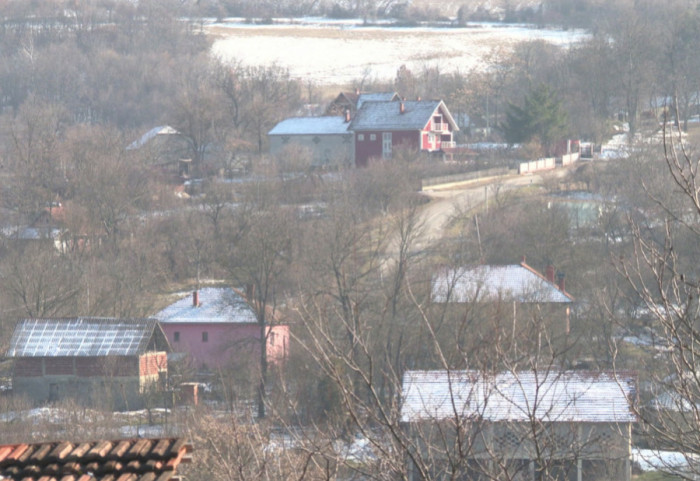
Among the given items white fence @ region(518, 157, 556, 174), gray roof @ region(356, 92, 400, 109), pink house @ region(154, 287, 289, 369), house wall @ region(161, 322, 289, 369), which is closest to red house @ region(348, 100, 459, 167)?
white fence @ region(518, 157, 556, 174)

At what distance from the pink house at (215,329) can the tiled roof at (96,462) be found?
77.0ft

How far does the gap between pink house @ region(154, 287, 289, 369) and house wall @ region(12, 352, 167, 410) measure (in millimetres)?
1731

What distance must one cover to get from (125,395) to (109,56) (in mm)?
61725

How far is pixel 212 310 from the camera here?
101 ft

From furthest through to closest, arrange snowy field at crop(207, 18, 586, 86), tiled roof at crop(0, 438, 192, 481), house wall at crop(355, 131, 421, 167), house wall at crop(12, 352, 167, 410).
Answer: snowy field at crop(207, 18, 586, 86)
house wall at crop(355, 131, 421, 167)
house wall at crop(12, 352, 167, 410)
tiled roof at crop(0, 438, 192, 481)

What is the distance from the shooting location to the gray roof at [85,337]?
27.5m

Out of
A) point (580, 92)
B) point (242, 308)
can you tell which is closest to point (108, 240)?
point (242, 308)

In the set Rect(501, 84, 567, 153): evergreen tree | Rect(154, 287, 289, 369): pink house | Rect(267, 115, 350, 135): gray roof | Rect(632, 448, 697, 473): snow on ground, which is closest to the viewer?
Rect(632, 448, 697, 473): snow on ground

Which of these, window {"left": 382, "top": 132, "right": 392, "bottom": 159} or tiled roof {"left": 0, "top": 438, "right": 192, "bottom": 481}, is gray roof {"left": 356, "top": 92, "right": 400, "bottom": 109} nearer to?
window {"left": 382, "top": 132, "right": 392, "bottom": 159}

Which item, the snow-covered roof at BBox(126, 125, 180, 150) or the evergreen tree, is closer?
the evergreen tree

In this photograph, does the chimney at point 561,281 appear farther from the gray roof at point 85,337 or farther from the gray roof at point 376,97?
the gray roof at point 376,97

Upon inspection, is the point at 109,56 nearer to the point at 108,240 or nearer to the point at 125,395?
the point at 108,240

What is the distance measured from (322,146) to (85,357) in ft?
78.0

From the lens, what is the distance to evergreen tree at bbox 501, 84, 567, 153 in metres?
45.8
